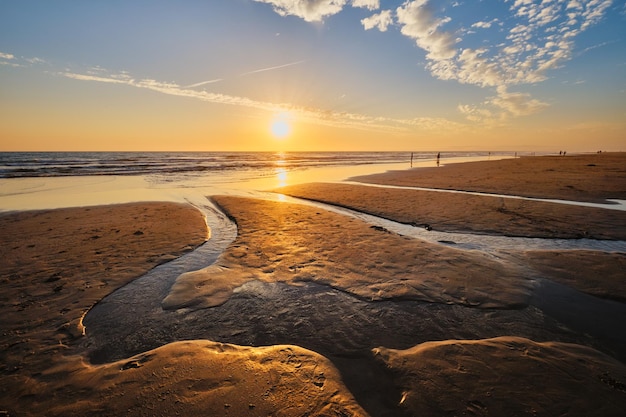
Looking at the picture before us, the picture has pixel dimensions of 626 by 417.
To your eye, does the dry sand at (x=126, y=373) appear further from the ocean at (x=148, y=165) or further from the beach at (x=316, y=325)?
the ocean at (x=148, y=165)

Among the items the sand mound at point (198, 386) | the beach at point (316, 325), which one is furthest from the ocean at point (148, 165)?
the sand mound at point (198, 386)

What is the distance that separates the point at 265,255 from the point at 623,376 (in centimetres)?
772

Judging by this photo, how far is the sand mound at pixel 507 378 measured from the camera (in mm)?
3090

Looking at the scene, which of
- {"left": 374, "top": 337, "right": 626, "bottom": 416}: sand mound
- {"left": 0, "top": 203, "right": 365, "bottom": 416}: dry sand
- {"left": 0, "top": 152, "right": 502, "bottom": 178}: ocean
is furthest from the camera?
{"left": 0, "top": 152, "right": 502, "bottom": 178}: ocean

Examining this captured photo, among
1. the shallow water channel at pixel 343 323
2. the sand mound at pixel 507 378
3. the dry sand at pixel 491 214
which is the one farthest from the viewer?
the dry sand at pixel 491 214

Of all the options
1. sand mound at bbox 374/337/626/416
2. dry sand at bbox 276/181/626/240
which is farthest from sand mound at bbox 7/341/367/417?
dry sand at bbox 276/181/626/240

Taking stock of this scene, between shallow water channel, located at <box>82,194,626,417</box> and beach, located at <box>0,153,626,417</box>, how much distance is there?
0.12ft

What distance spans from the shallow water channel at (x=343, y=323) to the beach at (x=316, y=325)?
35 mm

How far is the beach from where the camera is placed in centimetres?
331

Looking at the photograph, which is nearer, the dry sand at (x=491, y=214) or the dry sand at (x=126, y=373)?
the dry sand at (x=126, y=373)

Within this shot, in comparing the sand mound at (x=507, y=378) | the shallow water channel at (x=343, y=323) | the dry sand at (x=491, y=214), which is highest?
the dry sand at (x=491, y=214)

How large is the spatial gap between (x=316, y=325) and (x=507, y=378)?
2960 millimetres

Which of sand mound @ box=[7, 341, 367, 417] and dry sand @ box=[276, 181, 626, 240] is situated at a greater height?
dry sand @ box=[276, 181, 626, 240]

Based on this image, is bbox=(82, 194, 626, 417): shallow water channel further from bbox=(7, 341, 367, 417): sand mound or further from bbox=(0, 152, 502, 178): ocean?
bbox=(0, 152, 502, 178): ocean
